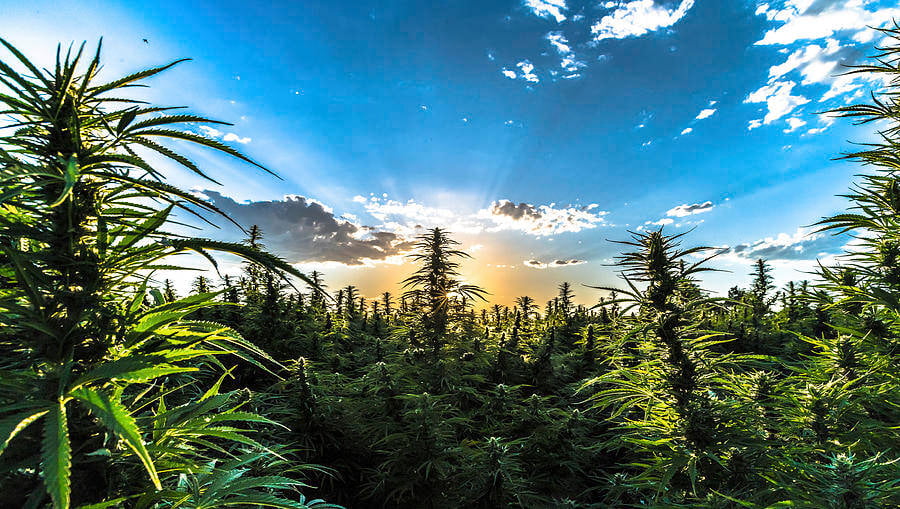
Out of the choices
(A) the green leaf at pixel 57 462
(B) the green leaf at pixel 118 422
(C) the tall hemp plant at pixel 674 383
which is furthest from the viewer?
(C) the tall hemp plant at pixel 674 383

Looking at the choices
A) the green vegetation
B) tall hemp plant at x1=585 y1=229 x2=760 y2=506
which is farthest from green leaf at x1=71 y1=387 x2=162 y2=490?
tall hemp plant at x1=585 y1=229 x2=760 y2=506

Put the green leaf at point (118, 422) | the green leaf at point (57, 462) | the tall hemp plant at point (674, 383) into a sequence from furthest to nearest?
the tall hemp plant at point (674, 383) → the green leaf at point (118, 422) → the green leaf at point (57, 462)

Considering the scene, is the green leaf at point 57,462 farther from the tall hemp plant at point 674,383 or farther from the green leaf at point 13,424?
the tall hemp plant at point 674,383

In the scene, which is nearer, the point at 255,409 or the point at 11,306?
the point at 11,306

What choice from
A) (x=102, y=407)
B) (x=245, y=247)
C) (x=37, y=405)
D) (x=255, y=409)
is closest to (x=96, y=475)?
(x=37, y=405)

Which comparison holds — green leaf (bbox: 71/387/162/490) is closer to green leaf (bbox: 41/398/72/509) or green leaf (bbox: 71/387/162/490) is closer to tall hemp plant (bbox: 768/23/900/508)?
green leaf (bbox: 41/398/72/509)

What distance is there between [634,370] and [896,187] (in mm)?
2850

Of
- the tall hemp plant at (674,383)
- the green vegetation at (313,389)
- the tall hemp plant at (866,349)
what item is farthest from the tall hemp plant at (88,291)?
the tall hemp plant at (866,349)

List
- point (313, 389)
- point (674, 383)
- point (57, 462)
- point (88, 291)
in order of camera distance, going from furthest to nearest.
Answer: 1. point (313, 389)
2. point (674, 383)
3. point (88, 291)
4. point (57, 462)

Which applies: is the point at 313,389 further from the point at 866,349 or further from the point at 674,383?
the point at 866,349

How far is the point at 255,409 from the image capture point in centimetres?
507

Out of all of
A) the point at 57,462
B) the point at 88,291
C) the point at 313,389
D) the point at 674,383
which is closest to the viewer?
the point at 57,462

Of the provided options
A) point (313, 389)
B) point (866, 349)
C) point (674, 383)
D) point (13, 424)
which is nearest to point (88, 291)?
point (13, 424)

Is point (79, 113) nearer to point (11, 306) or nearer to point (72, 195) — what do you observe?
point (72, 195)
